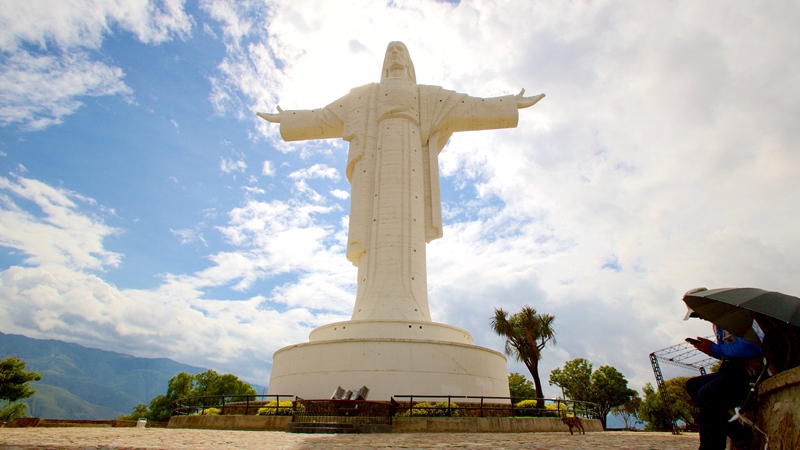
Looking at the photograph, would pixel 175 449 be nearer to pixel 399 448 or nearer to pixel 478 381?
pixel 399 448

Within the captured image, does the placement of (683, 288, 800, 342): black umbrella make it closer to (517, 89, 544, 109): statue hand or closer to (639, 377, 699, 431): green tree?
(517, 89, 544, 109): statue hand

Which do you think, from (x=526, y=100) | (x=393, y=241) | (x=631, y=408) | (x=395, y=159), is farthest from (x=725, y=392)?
(x=631, y=408)

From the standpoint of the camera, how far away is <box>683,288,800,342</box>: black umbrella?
317 cm

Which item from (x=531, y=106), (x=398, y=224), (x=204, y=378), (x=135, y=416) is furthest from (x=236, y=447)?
(x=135, y=416)

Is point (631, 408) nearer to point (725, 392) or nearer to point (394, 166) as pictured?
point (394, 166)

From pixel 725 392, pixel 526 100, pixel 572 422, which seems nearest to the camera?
pixel 725 392

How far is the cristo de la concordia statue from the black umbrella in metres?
13.2

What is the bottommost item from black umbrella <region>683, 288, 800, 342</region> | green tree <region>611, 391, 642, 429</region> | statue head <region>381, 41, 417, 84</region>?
black umbrella <region>683, 288, 800, 342</region>

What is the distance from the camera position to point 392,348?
16.3 metres

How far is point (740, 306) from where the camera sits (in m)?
3.32

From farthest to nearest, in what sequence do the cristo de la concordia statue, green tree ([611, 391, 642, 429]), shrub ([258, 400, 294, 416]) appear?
green tree ([611, 391, 642, 429]) → the cristo de la concordia statue → shrub ([258, 400, 294, 416])

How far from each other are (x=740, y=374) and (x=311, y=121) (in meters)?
24.7

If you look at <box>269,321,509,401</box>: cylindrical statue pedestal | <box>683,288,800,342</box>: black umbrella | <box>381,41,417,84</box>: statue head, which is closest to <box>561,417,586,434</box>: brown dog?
<box>269,321,509,401</box>: cylindrical statue pedestal

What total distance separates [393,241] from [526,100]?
11726 millimetres
